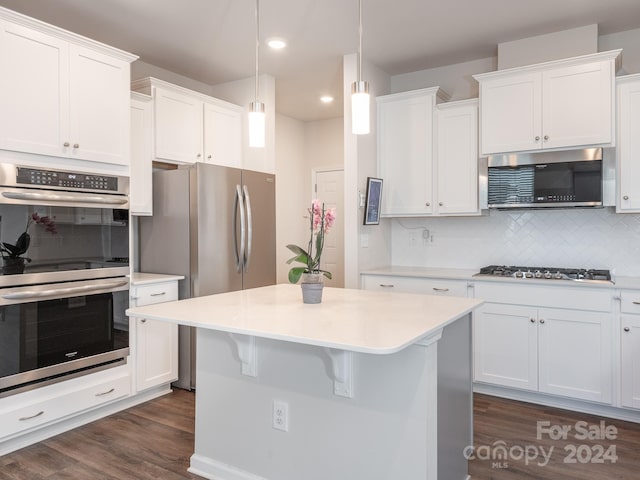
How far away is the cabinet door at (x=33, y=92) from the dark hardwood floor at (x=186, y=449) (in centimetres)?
170

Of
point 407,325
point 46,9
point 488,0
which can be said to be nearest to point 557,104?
point 488,0

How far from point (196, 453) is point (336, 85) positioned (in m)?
3.65

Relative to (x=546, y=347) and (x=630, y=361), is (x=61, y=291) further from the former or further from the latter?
(x=630, y=361)

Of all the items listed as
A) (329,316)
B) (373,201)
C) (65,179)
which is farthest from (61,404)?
(373,201)

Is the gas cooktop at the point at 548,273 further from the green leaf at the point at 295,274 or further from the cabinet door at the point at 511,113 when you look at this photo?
the green leaf at the point at 295,274

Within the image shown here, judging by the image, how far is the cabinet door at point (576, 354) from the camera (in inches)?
117

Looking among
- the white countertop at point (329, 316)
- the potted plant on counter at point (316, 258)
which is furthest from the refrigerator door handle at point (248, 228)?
the potted plant on counter at point (316, 258)

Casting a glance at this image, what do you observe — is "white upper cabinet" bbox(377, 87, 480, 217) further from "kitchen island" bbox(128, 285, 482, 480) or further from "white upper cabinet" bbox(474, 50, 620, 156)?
"kitchen island" bbox(128, 285, 482, 480)

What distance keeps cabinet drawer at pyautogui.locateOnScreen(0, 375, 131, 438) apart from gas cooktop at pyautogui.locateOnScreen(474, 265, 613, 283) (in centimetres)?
269

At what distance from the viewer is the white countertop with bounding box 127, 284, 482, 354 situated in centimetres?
152

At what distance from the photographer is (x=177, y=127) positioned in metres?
3.73

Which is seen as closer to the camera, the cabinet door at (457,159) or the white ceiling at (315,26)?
the white ceiling at (315,26)

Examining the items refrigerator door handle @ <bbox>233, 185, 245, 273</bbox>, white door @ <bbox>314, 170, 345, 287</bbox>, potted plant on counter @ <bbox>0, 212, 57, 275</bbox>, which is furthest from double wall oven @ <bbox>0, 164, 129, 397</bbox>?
white door @ <bbox>314, 170, 345, 287</bbox>

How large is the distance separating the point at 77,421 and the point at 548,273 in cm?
339
